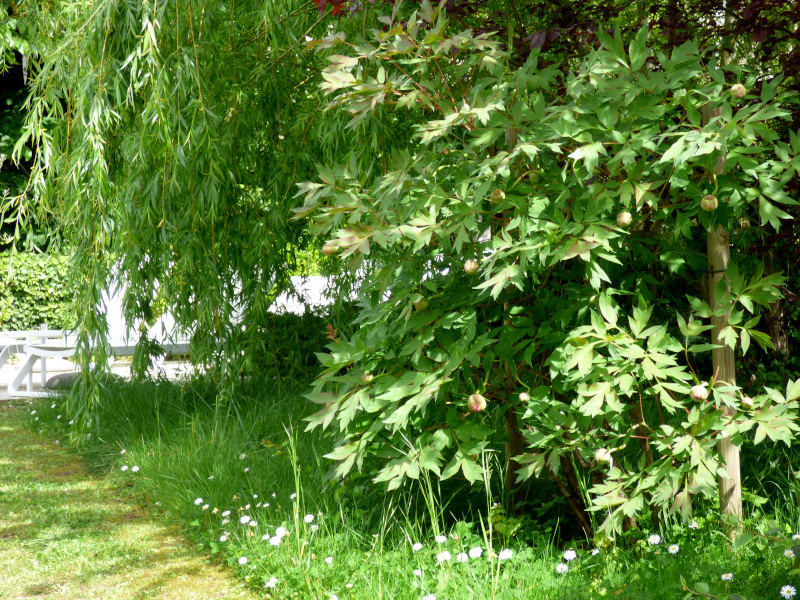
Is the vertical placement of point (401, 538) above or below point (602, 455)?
below

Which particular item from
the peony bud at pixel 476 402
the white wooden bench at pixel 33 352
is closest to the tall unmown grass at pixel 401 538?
the peony bud at pixel 476 402

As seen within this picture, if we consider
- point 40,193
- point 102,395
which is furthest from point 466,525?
point 102,395

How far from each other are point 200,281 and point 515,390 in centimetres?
269

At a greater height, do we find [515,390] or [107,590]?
[515,390]

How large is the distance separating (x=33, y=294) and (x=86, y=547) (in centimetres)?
1052

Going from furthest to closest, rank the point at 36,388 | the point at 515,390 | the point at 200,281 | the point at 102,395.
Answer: the point at 36,388 → the point at 102,395 → the point at 200,281 → the point at 515,390

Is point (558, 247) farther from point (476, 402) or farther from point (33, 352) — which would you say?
point (33, 352)

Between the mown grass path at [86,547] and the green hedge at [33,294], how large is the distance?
27.5 feet

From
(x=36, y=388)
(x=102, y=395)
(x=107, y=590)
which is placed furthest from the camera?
(x=36, y=388)

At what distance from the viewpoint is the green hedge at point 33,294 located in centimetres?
1327

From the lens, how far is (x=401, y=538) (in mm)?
3326

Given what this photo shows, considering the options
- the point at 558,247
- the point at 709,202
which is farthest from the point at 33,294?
the point at 709,202

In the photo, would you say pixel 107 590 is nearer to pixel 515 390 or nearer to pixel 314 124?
pixel 515 390

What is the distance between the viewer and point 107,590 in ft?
11.6
